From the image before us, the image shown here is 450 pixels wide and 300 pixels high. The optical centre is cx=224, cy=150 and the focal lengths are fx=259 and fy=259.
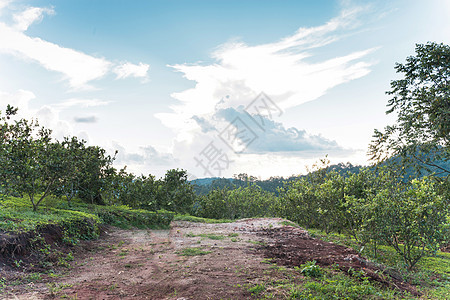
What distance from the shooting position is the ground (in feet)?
19.5

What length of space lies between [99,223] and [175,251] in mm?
6627

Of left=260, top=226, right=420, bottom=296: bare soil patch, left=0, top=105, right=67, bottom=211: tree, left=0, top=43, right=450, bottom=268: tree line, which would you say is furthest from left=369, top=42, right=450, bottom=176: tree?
left=0, top=105, right=67, bottom=211: tree

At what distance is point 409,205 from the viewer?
8.51 m

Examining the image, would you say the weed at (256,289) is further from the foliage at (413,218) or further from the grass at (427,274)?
the foliage at (413,218)

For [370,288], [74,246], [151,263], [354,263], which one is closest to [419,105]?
[354,263]

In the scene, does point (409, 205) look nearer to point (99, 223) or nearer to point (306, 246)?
point (306, 246)

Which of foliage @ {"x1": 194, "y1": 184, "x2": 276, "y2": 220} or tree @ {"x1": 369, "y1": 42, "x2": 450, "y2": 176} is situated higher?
tree @ {"x1": 369, "y1": 42, "x2": 450, "y2": 176}

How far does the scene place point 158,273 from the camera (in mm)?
7438

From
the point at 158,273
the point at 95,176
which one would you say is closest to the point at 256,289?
the point at 158,273

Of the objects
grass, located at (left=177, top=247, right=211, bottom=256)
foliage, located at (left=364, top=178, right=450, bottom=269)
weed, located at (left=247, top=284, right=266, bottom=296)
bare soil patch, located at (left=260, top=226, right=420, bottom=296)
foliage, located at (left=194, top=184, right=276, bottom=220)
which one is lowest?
foliage, located at (left=194, top=184, right=276, bottom=220)

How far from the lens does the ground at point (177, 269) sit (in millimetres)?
5957

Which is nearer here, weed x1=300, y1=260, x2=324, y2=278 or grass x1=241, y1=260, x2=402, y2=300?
grass x1=241, y1=260, x2=402, y2=300

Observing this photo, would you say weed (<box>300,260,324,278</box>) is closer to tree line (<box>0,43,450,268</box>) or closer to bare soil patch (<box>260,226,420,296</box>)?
bare soil patch (<box>260,226,420,296</box>)

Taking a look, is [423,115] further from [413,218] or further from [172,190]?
[172,190]
